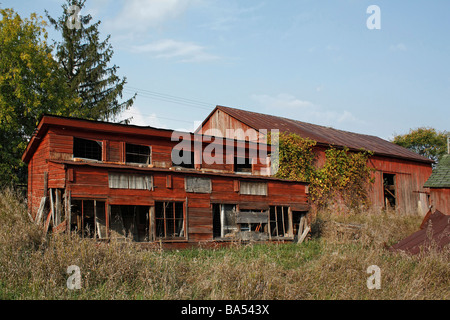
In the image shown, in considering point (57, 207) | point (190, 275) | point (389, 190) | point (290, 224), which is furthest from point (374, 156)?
point (190, 275)

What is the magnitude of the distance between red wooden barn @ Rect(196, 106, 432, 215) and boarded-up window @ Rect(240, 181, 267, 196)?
6.87 metres

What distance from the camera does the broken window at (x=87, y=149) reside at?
65.7 ft

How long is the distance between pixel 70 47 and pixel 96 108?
5582mm

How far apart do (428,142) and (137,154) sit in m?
40.0

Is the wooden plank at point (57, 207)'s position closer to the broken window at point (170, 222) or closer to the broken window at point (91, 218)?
the broken window at point (91, 218)

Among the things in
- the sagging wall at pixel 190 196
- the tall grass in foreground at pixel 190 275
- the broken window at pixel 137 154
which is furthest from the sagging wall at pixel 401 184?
the tall grass in foreground at pixel 190 275

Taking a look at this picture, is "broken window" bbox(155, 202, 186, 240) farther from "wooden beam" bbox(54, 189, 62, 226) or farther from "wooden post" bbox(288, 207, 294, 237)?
"wooden post" bbox(288, 207, 294, 237)

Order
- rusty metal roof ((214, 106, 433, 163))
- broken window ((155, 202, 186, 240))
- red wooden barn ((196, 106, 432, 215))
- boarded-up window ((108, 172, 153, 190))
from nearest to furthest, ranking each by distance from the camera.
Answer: boarded-up window ((108, 172, 153, 190)) → broken window ((155, 202, 186, 240)) → rusty metal roof ((214, 106, 433, 163)) → red wooden barn ((196, 106, 432, 215))

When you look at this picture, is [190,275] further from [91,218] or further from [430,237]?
[91,218]

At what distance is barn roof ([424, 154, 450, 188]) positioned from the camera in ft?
66.6

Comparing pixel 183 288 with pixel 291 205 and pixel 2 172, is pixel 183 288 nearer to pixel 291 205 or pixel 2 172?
pixel 291 205

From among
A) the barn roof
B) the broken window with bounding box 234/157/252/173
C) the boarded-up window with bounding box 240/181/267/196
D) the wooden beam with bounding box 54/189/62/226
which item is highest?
the broken window with bounding box 234/157/252/173

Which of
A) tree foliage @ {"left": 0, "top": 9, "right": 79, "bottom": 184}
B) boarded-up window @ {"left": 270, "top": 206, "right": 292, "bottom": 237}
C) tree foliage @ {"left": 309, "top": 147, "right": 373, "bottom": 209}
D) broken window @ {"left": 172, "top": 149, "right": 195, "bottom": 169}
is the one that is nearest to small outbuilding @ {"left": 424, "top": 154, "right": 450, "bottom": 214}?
tree foliage @ {"left": 309, "top": 147, "right": 373, "bottom": 209}
